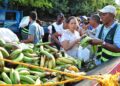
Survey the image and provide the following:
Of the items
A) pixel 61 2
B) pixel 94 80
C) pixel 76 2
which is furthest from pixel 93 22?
pixel 76 2

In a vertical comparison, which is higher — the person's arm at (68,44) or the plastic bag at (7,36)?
the plastic bag at (7,36)

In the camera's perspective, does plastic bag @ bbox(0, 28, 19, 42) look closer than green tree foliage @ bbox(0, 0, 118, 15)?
Yes

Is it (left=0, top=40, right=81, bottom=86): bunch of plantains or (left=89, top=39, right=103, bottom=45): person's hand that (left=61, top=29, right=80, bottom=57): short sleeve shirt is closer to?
(left=89, top=39, right=103, bottom=45): person's hand

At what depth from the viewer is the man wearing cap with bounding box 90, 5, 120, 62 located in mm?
5621

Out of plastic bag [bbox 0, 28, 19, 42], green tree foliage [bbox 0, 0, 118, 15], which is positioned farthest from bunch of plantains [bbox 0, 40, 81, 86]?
green tree foliage [bbox 0, 0, 118, 15]

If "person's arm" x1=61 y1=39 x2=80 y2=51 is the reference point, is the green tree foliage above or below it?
below

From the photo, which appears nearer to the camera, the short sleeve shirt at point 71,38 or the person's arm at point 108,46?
the person's arm at point 108,46

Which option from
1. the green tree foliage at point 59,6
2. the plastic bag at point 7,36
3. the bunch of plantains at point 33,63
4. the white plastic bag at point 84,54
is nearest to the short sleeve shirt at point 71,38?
the white plastic bag at point 84,54

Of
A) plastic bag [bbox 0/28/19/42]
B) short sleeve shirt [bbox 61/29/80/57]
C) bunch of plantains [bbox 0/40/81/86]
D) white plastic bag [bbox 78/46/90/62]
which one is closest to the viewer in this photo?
bunch of plantains [bbox 0/40/81/86]

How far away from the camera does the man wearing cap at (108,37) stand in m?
5.62

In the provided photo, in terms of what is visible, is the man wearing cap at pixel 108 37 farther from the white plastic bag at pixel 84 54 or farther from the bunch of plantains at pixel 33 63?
the bunch of plantains at pixel 33 63

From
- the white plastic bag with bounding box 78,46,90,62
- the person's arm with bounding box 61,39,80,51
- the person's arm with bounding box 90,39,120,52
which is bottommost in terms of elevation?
the white plastic bag with bounding box 78,46,90,62

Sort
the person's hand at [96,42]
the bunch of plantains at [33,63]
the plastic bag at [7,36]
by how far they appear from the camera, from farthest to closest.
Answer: the person's hand at [96,42] < the plastic bag at [7,36] < the bunch of plantains at [33,63]

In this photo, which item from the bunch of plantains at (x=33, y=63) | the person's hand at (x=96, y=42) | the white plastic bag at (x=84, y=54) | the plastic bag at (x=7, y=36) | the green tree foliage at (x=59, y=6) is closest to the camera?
the bunch of plantains at (x=33, y=63)
